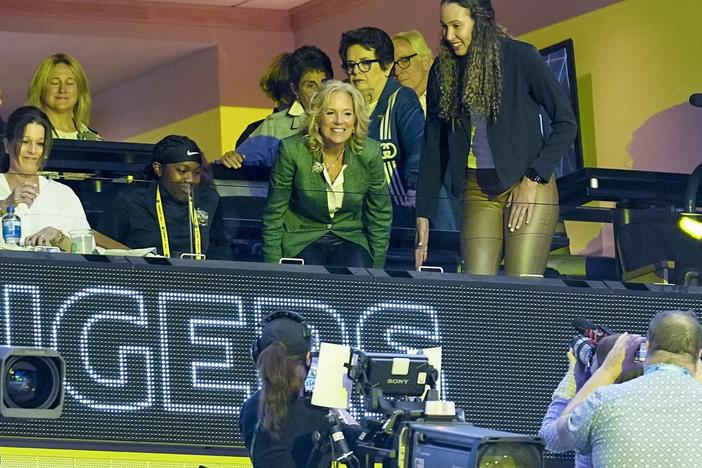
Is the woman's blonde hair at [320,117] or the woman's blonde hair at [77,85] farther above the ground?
Answer: the woman's blonde hair at [77,85]

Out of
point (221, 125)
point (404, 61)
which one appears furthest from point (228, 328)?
point (221, 125)

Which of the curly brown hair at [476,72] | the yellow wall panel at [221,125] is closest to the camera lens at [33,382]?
the curly brown hair at [476,72]

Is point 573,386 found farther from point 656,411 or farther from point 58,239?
point 58,239

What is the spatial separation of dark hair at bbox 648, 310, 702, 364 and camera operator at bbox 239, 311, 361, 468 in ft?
3.22

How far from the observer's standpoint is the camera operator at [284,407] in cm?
574

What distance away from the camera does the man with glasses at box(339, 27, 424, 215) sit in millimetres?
7492

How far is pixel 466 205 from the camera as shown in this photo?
667cm

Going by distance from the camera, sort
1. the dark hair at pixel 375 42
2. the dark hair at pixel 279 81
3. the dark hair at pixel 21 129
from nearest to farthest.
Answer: the dark hair at pixel 21 129, the dark hair at pixel 375 42, the dark hair at pixel 279 81

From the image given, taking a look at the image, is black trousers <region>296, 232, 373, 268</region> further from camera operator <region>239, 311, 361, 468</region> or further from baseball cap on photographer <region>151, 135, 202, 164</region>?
camera operator <region>239, 311, 361, 468</region>

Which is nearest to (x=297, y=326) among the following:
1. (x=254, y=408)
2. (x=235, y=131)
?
(x=254, y=408)

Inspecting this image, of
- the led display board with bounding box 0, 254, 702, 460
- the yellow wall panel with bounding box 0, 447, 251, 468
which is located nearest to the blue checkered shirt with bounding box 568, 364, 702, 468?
the led display board with bounding box 0, 254, 702, 460

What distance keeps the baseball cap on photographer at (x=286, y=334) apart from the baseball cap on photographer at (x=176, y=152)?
992 millimetres

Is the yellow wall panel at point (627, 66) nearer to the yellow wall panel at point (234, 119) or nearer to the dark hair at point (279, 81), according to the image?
the dark hair at point (279, 81)

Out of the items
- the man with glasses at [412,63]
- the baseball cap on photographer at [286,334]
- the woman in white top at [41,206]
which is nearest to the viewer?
the baseball cap on photographer at [286,334]
